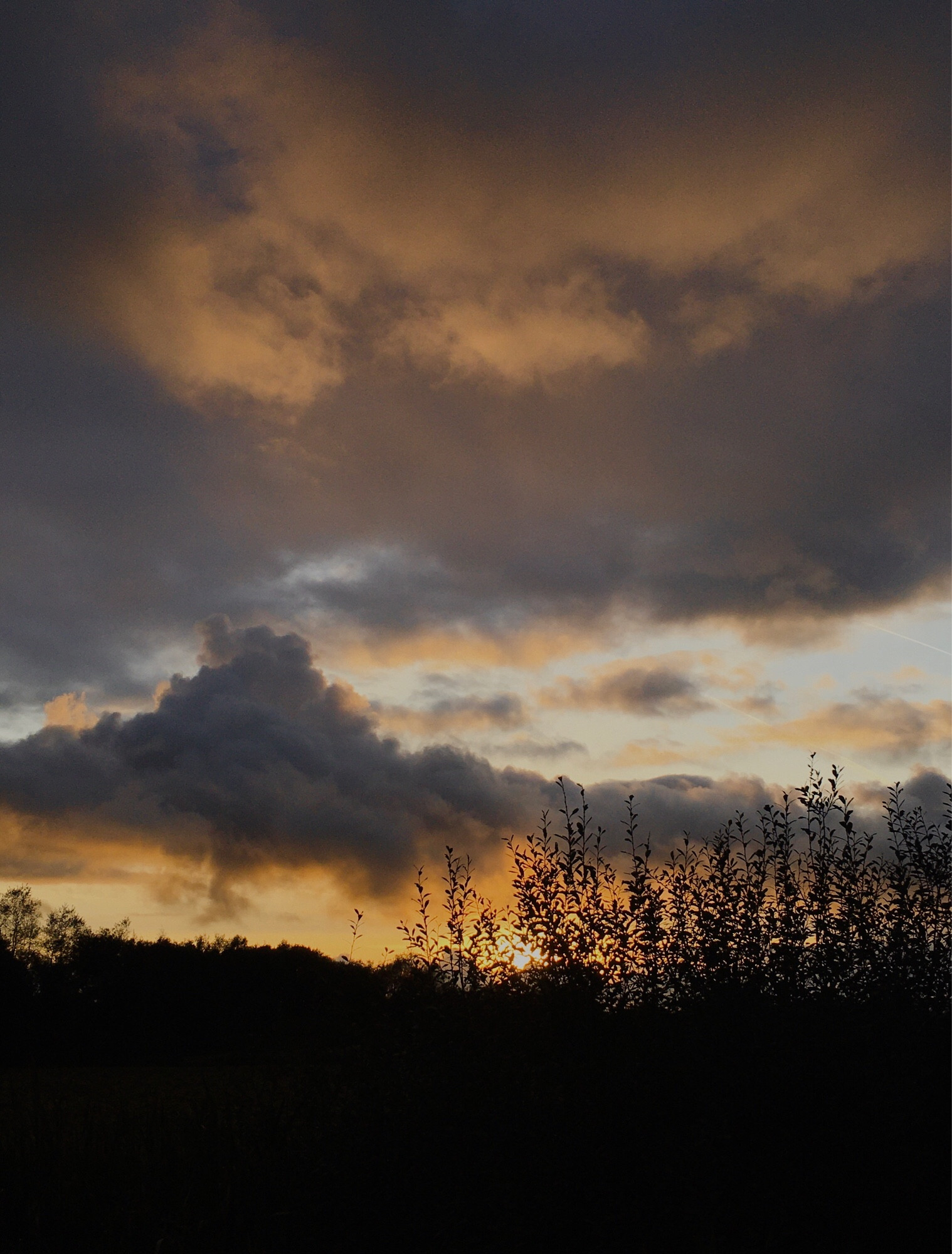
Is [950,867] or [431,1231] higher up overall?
[950,867]

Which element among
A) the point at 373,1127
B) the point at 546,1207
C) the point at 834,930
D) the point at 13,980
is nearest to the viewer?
the point at 546,1207

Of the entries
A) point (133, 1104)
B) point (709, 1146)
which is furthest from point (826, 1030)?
point (133, 1104)

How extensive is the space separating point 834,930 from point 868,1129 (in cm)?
337

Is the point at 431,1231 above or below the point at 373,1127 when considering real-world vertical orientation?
below

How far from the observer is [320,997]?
10.3 metres

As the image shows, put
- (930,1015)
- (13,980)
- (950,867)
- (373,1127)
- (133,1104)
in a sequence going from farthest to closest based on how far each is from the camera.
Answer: (13,980), (133,1104), (950,867), (930,1015), (373,1127)

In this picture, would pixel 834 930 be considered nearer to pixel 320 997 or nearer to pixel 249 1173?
pixel 320 997

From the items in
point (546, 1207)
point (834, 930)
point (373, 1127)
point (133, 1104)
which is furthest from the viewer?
point (133, 1104)

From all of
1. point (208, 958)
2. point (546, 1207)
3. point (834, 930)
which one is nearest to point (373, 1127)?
point (546, 1207)

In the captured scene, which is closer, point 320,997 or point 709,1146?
point 709,1146

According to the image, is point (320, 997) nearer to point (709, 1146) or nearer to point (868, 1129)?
point (709, 1146)

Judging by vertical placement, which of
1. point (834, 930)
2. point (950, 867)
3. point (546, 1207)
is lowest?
point (546, 1207)

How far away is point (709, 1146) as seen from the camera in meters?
7.60

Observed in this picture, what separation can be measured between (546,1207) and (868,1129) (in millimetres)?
2874
